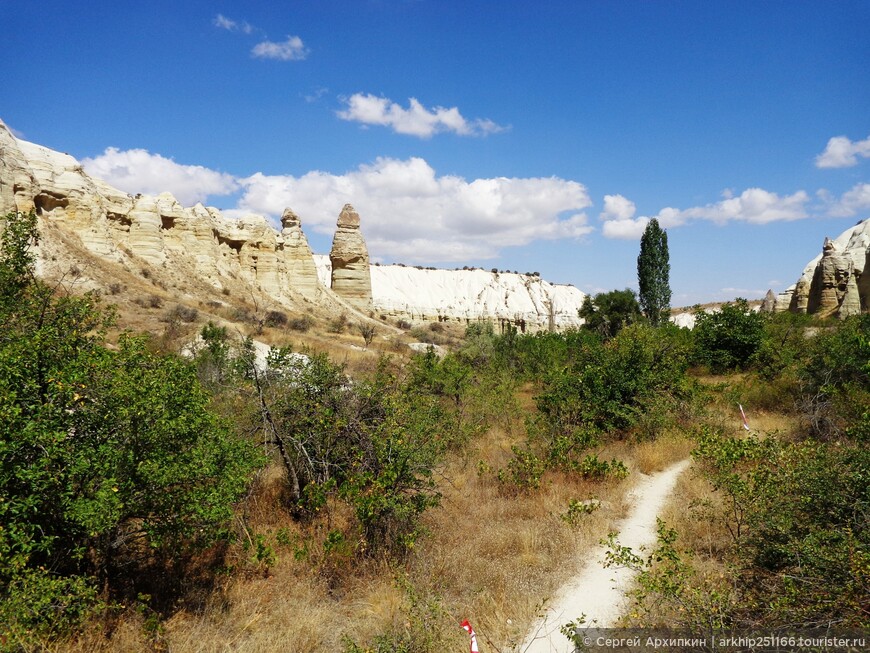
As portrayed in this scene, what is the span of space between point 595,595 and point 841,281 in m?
39.2

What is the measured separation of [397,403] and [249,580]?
2.76 metres

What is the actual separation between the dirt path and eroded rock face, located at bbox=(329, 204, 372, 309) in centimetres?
3692

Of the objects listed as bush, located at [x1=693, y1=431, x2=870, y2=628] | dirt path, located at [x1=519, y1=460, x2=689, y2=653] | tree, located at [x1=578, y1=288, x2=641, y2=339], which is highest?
tree, located at [x1=578, y1=288, x2=641, y2=339]

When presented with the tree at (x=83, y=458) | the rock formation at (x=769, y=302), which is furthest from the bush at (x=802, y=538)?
the rock formation at (x=769, y=302)

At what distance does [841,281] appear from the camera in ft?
107

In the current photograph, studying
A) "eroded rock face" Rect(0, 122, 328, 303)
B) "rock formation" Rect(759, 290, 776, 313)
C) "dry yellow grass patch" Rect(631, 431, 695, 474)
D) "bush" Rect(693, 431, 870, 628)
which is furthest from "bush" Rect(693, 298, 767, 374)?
"rock formation" Rect(759, 290, 776, 313)

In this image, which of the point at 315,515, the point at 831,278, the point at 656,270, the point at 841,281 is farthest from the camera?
the point at 656,270

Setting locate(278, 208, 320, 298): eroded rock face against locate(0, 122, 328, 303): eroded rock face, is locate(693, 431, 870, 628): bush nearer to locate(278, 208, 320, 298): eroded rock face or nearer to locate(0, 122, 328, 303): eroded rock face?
locate(0, 122, 328, 303): eroded rock face

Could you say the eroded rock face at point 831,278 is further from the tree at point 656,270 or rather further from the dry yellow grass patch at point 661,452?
the dry yellow grass patch at point 661,452

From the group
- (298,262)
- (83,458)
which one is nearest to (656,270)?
(298,262)

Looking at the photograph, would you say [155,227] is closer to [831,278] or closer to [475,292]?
[831,278]

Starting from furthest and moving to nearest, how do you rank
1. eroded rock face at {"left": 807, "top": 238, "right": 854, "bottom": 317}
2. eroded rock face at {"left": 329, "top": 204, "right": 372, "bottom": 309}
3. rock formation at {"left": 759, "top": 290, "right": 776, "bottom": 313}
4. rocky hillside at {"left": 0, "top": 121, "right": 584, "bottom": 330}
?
rock formation at {"left": 759, "top": 290, "right": 776, "bottom": 313} → eroded rock face at {"left": 329, "top": 204, "right": 372, "bottom": 309} → eroded rock face at {"left": 807, "top": 238, "right": 854, "bottom": 317} → rocky hillside at {"left": 0, "top": 121, "right": 584, "bottom": 330}

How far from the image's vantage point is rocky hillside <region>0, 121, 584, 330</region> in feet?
73.0

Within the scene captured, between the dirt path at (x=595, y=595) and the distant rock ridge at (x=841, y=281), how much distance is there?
3312 centimetres
